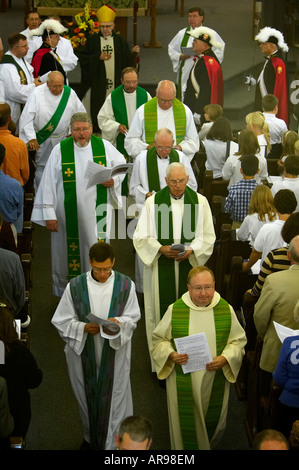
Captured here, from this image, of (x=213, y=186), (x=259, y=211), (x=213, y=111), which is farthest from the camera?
(x=213, y=111)

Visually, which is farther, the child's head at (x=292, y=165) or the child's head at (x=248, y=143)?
the child's head at (x=248, y=143)

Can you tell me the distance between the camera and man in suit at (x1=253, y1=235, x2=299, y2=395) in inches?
238

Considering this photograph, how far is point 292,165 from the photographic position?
8.27 m

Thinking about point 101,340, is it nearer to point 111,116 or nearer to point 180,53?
point 111,116

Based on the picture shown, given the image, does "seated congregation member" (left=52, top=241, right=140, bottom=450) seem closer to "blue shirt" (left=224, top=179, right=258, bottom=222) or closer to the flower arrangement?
"blue shirt" (left=224, top=179, right=258, bottom=222)

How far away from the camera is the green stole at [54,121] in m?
10.1

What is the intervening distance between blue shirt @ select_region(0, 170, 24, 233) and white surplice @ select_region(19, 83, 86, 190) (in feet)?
7.25

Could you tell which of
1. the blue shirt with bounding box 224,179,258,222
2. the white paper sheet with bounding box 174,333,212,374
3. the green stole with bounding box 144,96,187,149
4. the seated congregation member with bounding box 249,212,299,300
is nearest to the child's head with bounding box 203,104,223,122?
Answer: the green stole with bounding box 144,96,187,149

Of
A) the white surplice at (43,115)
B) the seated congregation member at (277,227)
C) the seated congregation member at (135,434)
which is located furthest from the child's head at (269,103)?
the seated congregation member at (135,434)

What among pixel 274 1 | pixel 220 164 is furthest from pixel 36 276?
pixel 274 1

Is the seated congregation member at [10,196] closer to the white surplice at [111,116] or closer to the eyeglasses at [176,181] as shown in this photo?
the eyeglasses at [176,181]

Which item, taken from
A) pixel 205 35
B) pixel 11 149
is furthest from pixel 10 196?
pixel 205 35

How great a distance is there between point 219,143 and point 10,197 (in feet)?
9.59

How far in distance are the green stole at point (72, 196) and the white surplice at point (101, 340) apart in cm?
233
